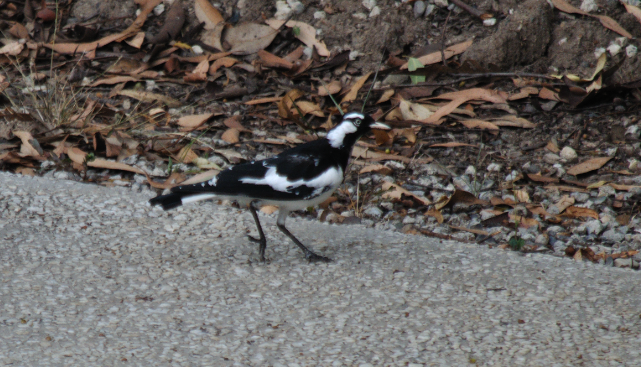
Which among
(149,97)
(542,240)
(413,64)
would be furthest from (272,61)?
(542,240)

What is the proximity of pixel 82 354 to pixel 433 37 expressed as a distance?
418 cm

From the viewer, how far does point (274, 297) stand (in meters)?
3.31

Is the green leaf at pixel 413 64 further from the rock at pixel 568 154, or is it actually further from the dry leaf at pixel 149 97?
the dry leaf at pixel 149 97

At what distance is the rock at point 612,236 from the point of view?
4.15m

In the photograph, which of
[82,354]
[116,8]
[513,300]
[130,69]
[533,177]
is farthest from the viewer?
[116,8]

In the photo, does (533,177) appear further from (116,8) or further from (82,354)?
(116,8)

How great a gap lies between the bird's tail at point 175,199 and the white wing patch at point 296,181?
9.4 inches

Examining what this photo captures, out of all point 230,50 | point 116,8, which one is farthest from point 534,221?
point 116,8

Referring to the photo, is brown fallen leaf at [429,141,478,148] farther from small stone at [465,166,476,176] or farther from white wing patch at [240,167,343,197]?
white wing patch at [240,167,343,197]

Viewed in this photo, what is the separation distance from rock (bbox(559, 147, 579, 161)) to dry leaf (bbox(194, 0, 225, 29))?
3054 mm

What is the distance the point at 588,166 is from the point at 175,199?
9.07 feet

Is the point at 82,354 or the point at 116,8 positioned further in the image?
the point at 116,8

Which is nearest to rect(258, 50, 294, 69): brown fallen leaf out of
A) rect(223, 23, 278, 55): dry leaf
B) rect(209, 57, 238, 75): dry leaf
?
rect(223, 23, 278, 55): dry leaf

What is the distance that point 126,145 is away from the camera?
204 inches
